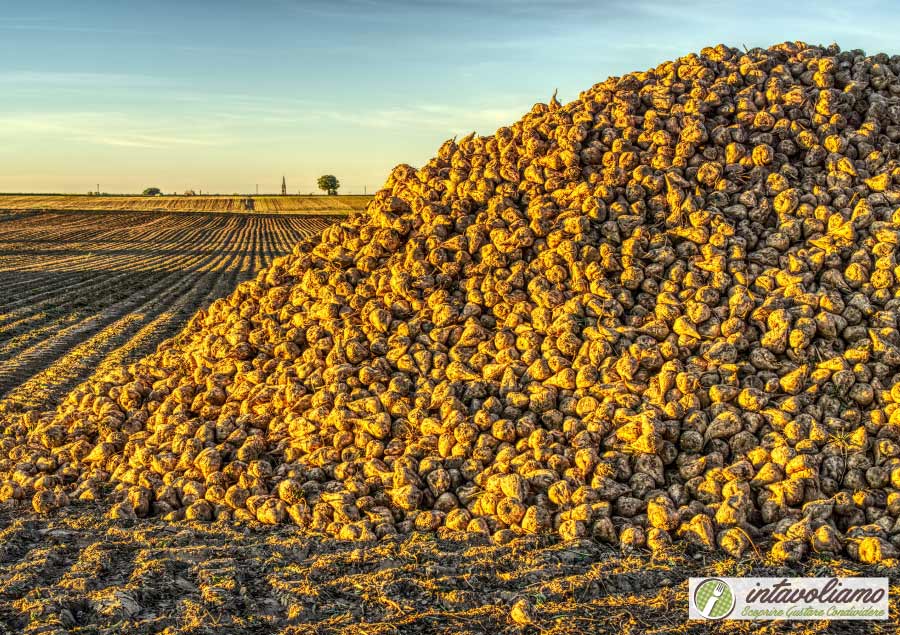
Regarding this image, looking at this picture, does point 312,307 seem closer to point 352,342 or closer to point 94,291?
point 352,342

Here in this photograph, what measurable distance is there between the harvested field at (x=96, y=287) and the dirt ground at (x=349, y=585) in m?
4.06

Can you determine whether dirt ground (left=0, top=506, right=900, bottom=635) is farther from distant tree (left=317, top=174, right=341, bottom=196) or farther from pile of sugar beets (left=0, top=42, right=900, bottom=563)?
distant tree (left=317, top=174, right=341, bottom=196)

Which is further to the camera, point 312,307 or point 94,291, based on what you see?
point 94,291

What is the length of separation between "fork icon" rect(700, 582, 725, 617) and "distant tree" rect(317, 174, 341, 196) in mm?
85403

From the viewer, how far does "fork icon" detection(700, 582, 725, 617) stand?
3.14 metres

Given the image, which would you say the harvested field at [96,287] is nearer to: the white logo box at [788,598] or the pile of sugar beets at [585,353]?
the pile of sugar beets at [585,353]

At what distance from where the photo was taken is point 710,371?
423cm

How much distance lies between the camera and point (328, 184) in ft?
284

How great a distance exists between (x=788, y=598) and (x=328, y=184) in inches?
3408

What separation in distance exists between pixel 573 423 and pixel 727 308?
1.26 m

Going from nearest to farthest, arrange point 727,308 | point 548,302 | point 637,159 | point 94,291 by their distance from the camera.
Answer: point 727,308
point 548,302
point 637,159
point 94,291

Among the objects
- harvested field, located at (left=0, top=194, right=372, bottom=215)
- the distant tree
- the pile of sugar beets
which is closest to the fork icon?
the pile of sugar beets

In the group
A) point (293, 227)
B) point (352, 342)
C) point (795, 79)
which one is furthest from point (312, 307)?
point (293, 227)

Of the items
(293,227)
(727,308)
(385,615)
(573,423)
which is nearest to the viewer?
(385,615)
